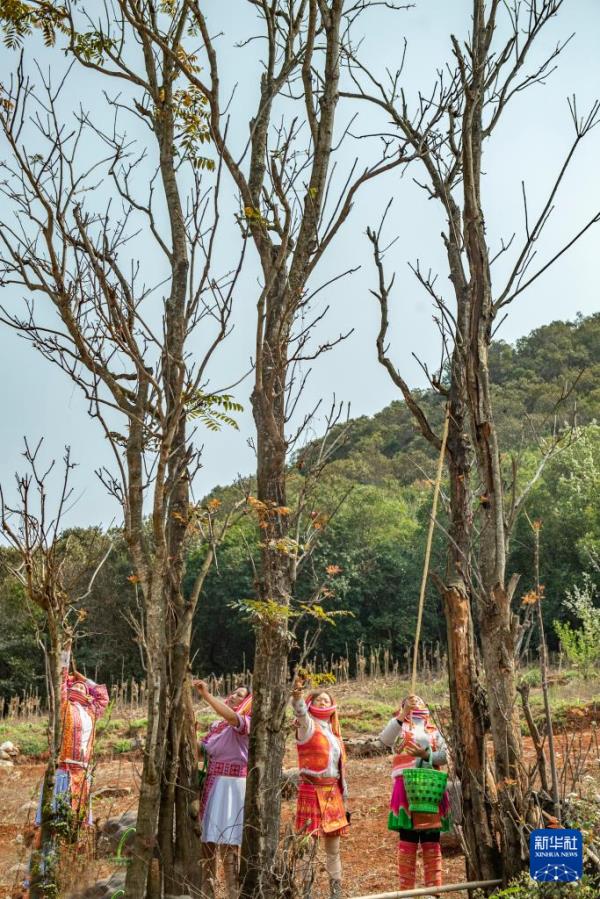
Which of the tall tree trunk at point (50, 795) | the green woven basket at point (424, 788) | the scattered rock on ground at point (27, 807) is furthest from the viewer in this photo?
the scattered rock on ground at point (27, 807)

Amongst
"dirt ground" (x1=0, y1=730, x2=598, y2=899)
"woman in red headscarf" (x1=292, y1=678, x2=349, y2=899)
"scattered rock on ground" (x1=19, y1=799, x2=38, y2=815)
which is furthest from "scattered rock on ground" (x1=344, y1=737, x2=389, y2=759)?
"woman in red headscarf" (x1=292, y1=678, x2=349, y2=899)

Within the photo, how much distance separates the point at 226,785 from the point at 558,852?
111 inches

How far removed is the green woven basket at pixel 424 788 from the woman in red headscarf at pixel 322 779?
693 millimetres

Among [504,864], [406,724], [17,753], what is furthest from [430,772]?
[17,753]

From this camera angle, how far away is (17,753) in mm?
13766

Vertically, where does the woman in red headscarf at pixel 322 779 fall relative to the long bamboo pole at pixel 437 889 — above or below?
above

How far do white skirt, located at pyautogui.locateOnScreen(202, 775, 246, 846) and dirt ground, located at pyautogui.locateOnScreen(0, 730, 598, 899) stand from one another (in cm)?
53

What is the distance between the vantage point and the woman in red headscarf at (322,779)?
5.53 metres

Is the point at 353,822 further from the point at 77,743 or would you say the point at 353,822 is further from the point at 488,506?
the point at 488,506

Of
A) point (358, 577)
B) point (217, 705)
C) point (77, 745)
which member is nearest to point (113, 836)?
point (77, 745)

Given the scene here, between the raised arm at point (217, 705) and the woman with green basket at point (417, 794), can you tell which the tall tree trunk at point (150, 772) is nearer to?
the raised arm at point (217, 705)

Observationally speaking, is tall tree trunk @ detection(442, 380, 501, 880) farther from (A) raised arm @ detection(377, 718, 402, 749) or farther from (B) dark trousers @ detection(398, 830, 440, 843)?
(B) dark trousers @ detection(398, 830, 440, 843)

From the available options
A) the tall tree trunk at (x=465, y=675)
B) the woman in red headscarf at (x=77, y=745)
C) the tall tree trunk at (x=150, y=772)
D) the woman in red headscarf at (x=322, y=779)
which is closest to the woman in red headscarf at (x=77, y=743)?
the woman in red headscarf at (x=77, y=745)

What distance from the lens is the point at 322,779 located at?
5.66m
